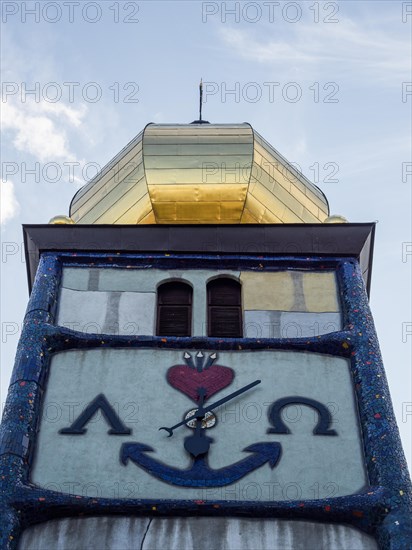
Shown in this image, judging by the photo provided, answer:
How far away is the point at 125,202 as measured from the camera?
16859mm

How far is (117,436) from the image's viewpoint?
12.3 m

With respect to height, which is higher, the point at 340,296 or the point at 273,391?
the point at 340,296

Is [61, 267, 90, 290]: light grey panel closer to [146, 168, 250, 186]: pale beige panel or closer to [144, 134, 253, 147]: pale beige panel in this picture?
[146, 168, 250, 186]: pale beige panel

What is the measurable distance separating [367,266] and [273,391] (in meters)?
3.90

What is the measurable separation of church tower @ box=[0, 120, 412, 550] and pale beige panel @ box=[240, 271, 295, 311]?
0.02 m

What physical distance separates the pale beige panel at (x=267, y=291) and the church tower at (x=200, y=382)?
0.07ft

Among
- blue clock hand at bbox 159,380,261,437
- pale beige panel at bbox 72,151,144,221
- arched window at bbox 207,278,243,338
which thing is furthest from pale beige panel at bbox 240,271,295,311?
pale beige panel at bbox 72,151,144,221

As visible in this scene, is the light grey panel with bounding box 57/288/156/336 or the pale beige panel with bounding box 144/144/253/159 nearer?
the light grey panel with bounding box 57/288/156/336

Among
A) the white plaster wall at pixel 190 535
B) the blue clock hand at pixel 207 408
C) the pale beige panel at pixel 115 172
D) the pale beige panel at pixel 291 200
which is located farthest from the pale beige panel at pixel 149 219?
the white plaster wall at pixel 190 535

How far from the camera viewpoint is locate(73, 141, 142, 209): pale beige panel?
17281 mm

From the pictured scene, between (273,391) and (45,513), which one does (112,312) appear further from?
(45,513)

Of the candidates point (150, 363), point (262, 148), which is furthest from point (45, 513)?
point (262, 148)

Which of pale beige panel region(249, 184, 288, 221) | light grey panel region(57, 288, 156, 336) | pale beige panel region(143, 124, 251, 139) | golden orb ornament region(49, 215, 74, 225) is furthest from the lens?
pale beige panel region(143, 124, 251, 139)

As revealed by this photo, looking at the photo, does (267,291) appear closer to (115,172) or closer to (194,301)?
(194,301)
